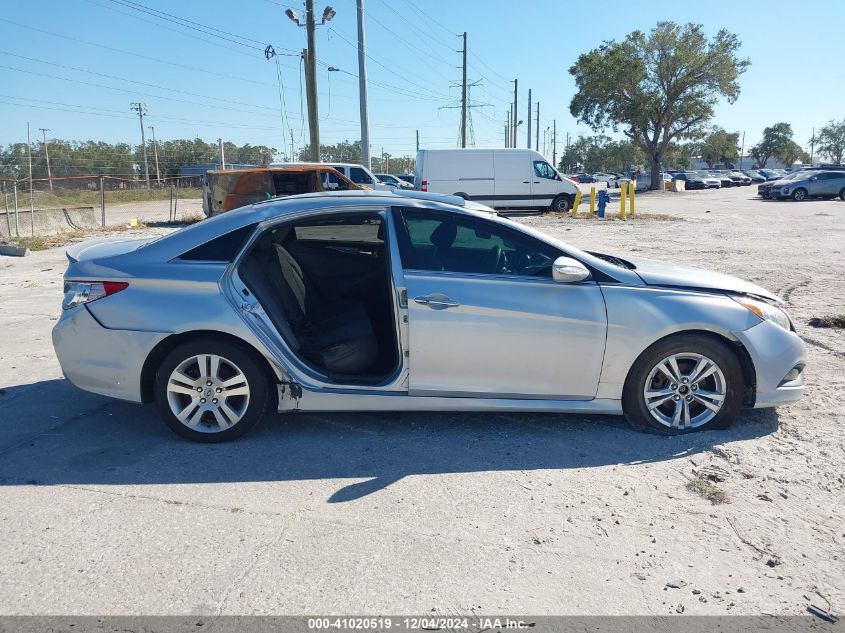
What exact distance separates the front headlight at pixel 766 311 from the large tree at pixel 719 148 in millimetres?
105948

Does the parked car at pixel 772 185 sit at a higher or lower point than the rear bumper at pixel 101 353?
higher

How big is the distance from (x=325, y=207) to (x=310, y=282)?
113 centimetres

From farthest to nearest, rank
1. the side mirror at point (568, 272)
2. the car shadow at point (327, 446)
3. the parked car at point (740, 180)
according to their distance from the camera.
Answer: the parked car at point (740, 180)
the side mirror at point (568, 272)
the car shadow at point (327, 446)

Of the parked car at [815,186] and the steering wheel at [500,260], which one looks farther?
the parked car at [815,186]

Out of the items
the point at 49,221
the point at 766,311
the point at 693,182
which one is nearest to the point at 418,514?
the point at 766,311

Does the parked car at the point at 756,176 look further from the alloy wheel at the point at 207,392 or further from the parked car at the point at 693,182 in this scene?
the alloy wheel at the point at 207,392

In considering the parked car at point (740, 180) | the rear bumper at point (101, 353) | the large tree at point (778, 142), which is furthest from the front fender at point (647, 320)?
the large tree at point (778, 142)

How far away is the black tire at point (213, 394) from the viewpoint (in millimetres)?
4223

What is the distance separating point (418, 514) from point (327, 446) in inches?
40.2

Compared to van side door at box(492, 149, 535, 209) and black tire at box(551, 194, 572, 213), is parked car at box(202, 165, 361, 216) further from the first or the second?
black tire at box(551, 194, 572, 213)

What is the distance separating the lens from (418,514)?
3445mm

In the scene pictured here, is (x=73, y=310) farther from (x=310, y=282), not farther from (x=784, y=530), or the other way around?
(x=784, y=530)

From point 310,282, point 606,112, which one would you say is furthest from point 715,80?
point 310,282

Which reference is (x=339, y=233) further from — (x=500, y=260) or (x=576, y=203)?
(x=576, y=203)
